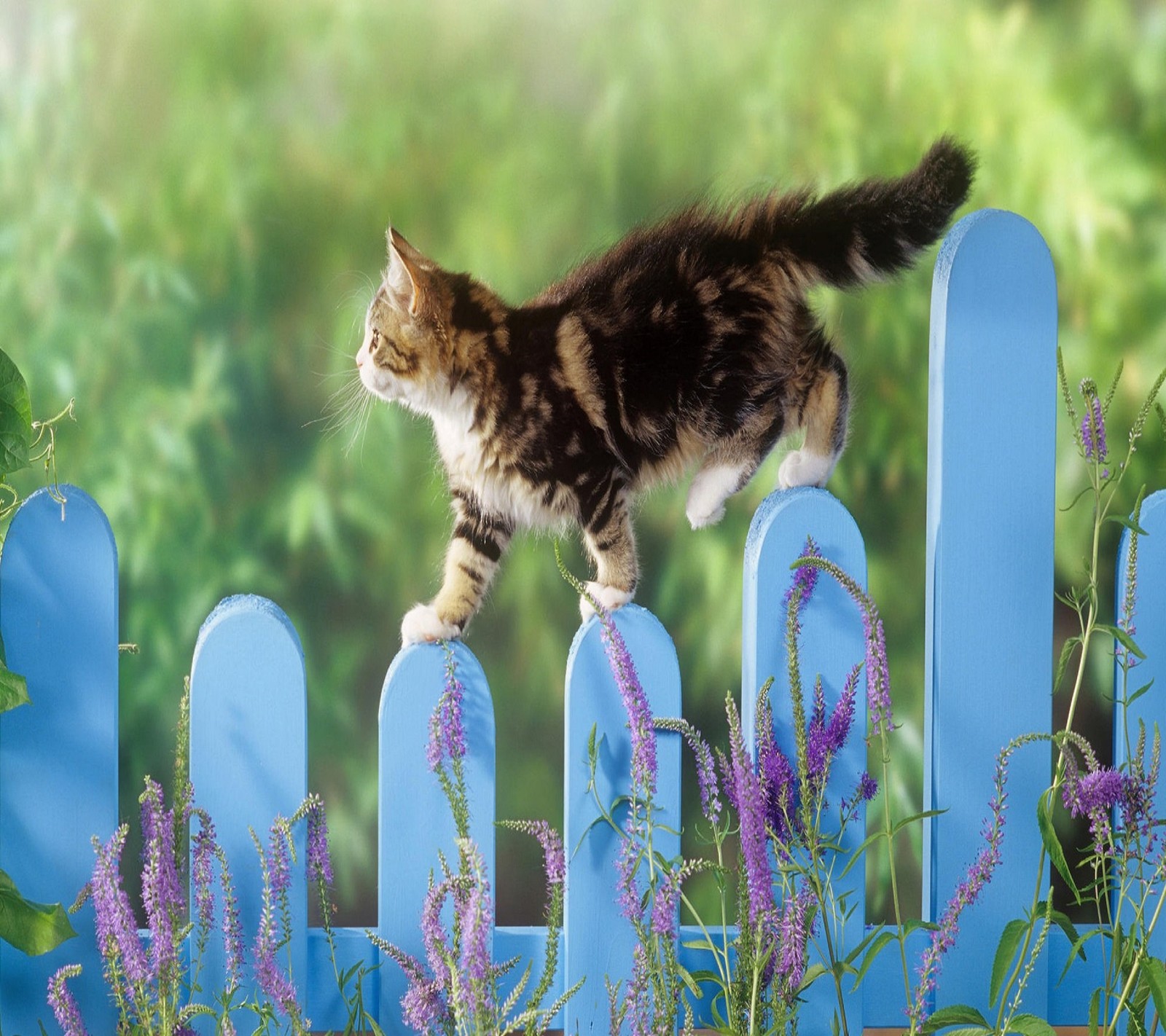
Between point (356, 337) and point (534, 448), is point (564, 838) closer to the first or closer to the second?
point (534, 448)

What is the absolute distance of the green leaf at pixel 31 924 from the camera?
97 cm

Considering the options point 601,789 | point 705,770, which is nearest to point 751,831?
point 705,770

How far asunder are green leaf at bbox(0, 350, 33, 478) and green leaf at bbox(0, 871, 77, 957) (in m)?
0.32

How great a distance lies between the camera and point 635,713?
0.92m

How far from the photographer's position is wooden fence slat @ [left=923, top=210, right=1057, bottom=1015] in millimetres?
1012

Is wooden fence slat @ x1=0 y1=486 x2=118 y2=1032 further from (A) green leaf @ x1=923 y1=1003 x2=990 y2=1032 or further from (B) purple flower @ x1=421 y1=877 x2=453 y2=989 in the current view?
(A) green leaf @ x1=923 y1=1003 x2=990 y2=1032

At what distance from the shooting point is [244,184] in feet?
5.11

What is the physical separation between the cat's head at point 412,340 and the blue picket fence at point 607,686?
217mm

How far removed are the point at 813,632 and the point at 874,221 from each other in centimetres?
35

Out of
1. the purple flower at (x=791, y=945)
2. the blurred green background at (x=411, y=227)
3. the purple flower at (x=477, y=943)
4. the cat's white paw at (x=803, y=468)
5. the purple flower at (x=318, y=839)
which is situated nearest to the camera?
the purple flower at (x=477, y=943)

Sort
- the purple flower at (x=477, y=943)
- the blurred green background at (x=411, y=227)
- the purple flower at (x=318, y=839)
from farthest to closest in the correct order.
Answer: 1. the blurred green background at (x=411, y=227)
2. the purple flower at (x=318, y=839)
3. the purple flower at (x=477, y=943)

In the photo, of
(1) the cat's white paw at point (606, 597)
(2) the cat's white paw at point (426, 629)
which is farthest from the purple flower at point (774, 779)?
(2) the cat's white paw at point (426, 629)

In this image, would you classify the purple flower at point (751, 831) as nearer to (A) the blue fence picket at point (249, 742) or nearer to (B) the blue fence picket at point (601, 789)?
(B) the blue fence picket at point (601, 789)

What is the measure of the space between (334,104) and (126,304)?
34cm
